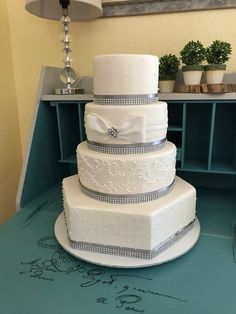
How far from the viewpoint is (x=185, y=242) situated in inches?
24.4

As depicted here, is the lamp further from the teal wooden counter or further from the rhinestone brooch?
the rhinestone brooch

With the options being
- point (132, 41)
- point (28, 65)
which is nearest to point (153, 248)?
point (132, 41)

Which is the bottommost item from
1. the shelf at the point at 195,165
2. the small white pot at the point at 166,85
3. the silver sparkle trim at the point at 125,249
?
the silver sparkle trim at the point at 125,249

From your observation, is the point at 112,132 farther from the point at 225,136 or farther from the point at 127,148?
the point at 225,136

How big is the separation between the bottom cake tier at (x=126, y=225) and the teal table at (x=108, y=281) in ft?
0.13

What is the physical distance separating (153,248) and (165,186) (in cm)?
14

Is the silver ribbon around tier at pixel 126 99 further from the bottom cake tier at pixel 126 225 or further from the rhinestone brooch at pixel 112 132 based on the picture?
the bottom cake tier at pixel 126 225

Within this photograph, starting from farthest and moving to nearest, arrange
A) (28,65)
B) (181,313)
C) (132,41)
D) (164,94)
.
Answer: (28,65)
(132,41)
(164,94)
(181,313)

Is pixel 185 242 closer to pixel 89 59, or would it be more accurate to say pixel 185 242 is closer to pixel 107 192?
pixel 107 192

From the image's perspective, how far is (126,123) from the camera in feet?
1.86

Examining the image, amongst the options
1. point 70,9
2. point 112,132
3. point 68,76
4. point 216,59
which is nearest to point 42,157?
point 68,76

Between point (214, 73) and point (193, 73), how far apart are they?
59mm

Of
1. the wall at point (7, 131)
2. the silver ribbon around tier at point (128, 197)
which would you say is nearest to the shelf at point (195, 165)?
the silver ribbon around tier at point (128, 197)

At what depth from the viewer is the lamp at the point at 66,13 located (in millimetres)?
885
